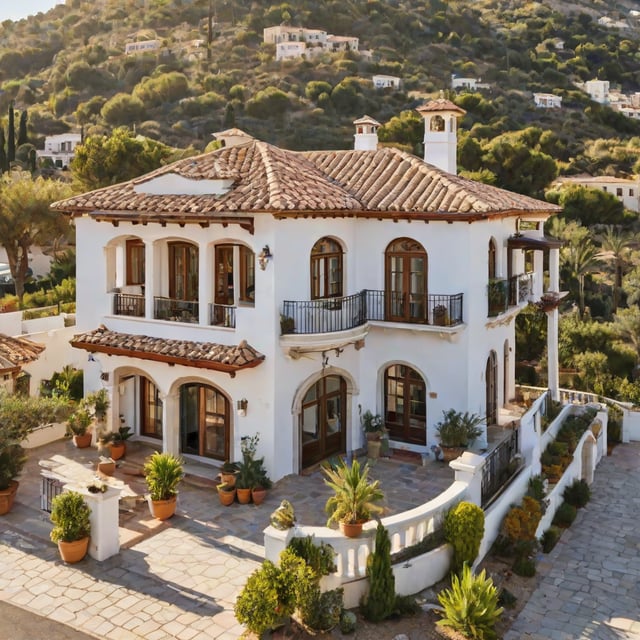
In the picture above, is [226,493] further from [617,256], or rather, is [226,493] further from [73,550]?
[617,256]

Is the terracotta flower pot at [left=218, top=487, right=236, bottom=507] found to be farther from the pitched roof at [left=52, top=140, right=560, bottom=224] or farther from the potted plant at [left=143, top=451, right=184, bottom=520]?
the pitched roof at [left=52, top=140, right=560, bottom=224]

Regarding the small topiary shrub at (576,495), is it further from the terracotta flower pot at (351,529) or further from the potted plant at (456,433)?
the terracotta flower pot at (351,529)

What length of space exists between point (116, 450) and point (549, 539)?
11.3 m

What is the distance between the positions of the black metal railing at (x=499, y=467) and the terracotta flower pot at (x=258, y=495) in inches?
197

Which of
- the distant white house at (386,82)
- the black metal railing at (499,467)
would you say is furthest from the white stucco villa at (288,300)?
the distant white house at (386,82)

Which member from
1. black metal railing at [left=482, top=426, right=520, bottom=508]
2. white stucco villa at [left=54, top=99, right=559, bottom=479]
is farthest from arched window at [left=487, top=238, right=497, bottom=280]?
black metal railing at [left=482, top=426, right=520, bottom=508]

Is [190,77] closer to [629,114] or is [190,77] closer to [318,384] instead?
[629,114]

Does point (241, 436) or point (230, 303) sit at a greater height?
point (230, 303)

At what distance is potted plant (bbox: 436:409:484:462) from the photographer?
59.2 feet

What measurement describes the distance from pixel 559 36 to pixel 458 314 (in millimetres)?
124490

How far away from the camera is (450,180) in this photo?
19266 millimetres

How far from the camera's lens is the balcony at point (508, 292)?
19156mm

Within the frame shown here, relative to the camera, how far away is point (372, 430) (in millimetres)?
19234

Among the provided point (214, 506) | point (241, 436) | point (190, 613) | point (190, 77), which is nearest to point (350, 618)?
point (190, 613)
